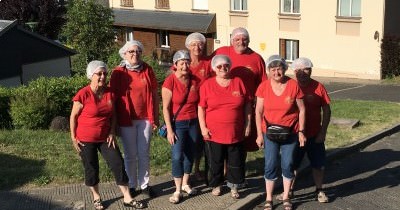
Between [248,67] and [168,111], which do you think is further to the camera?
[248,67]

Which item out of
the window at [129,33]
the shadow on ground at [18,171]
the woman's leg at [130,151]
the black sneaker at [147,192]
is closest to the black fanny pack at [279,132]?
the woman's leg at [130,151]

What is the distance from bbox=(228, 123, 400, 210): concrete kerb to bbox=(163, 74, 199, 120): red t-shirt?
114 cm

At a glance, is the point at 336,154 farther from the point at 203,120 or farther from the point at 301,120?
the point at 203,120

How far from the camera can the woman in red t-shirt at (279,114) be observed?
5.54 metres

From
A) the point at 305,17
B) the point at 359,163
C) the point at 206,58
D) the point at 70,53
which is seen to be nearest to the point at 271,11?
the point at 305,17

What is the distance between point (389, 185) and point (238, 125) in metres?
2.59

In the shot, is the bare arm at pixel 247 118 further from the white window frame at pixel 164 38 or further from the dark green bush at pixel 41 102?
the white window frame at pixel 164 38

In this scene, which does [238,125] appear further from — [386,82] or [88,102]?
[386,82]

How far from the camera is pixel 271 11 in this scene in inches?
1038

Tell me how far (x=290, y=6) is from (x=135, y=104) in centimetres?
2108

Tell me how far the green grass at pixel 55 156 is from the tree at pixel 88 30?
17.3m

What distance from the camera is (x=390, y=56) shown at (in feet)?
73.7

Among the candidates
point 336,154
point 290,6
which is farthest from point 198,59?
point 290,6

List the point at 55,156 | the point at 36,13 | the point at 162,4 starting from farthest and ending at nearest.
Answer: the point at 36,13 < the point at 162,4 < the point at 55,156
